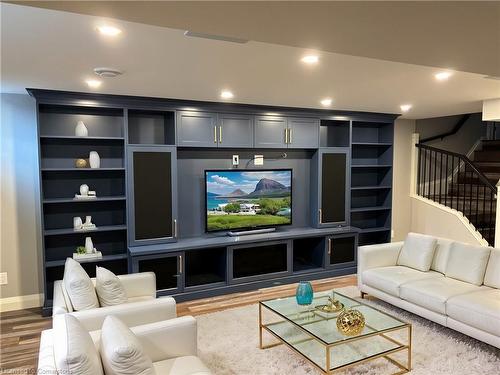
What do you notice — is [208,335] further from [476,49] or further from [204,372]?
[476,49]

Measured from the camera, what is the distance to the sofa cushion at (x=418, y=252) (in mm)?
4137

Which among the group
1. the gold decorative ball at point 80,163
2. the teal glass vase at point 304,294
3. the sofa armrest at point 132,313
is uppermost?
the gold decorative ball at point 80,163

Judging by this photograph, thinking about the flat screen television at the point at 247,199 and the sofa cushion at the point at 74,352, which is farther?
the flat screen television at the point at 247,199

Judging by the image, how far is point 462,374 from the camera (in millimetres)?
2822

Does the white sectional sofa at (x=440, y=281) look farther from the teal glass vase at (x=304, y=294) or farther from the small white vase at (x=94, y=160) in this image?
the small white vase at (x=94, y=160)

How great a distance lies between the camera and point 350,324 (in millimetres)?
2832

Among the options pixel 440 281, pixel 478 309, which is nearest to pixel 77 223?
pixel 440 281

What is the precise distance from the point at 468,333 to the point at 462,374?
48cm

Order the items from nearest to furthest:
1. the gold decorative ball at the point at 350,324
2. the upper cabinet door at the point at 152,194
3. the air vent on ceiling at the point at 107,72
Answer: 1. the gold decorative ball at the point at 350,324
2. the air vent on ceiling at the point at 107,72
3. the upper cabinet door at the point at 152,194

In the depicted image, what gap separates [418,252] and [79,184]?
3.92 m

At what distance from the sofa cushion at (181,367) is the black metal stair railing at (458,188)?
481 centimetres

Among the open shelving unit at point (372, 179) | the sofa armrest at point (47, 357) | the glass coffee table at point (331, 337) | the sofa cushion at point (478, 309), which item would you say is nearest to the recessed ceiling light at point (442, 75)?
the sofa cushion at point (478, 309)

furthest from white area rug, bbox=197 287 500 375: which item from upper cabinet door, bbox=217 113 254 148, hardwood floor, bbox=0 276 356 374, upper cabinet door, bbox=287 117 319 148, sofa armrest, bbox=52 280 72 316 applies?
upper cabinet door, bbox=287 117 319 148

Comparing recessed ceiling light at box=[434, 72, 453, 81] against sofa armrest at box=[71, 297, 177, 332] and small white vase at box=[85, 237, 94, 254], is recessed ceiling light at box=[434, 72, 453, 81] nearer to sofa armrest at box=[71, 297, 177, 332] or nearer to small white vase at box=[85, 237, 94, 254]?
sofa armrest at box=[71, 297, 177, 332]
